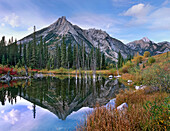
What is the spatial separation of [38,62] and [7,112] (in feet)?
223

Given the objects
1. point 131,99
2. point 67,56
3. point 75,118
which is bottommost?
point 75,118

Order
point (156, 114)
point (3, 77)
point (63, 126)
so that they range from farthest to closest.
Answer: point (3, 77), point (63, 126), point (156, 114)

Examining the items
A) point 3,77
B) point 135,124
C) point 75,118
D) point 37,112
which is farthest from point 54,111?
point 3,77

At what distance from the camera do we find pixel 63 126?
6922 millimetres

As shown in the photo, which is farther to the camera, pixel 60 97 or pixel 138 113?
pixel 60 97

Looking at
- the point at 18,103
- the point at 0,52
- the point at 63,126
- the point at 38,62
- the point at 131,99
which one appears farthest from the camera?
the point at 38,62

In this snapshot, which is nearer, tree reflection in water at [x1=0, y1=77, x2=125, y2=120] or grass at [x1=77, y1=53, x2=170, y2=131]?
grass at [x1=77, y1=53, x2=170, y2=131]

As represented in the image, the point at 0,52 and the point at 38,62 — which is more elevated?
the point at 0,52

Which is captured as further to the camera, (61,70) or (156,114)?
(61,70)

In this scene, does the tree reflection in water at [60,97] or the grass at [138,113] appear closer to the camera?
the grass at [138,113]

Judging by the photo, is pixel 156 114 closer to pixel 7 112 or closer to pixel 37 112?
pixel 37 112

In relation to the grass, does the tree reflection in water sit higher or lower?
lower

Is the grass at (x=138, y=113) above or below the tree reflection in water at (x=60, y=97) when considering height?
above

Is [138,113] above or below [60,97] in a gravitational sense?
above
